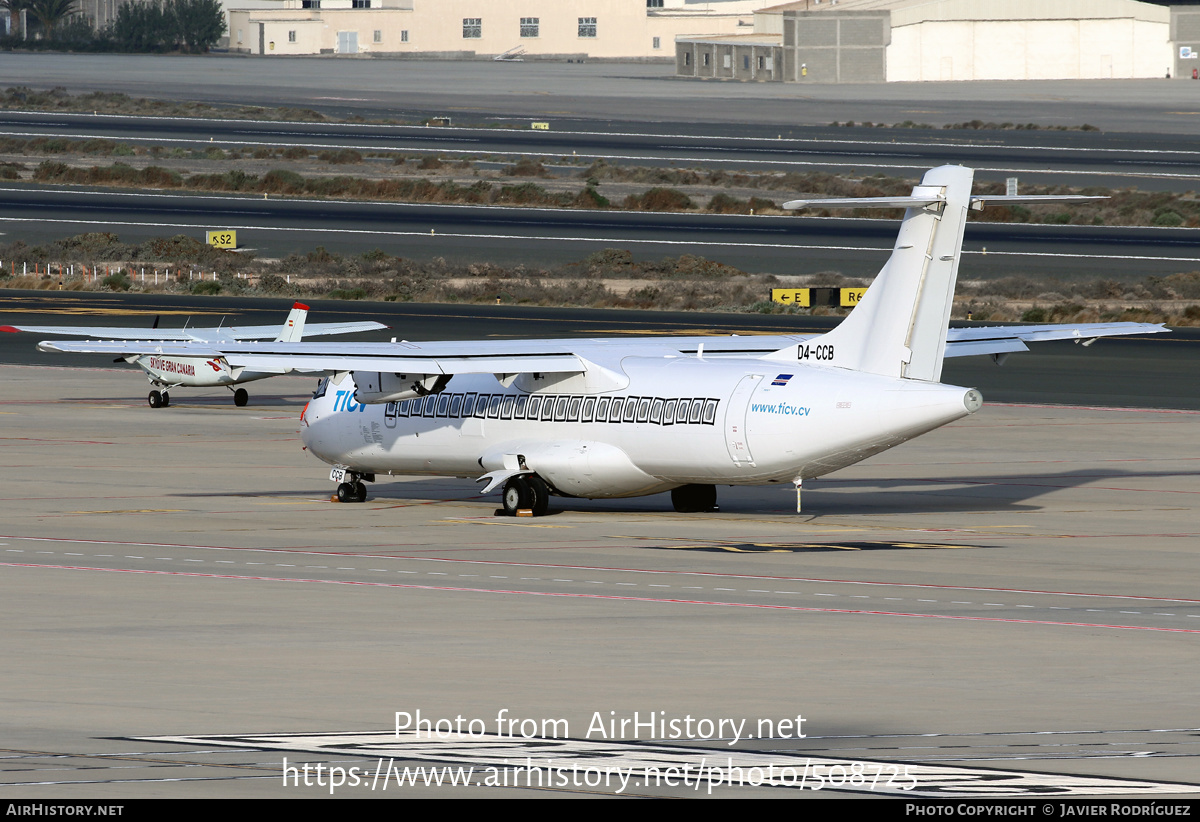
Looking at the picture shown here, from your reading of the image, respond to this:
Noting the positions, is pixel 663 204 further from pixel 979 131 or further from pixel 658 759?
pixel 658 759

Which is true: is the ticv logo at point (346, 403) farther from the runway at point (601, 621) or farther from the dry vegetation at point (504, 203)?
the dry vegetation at point (504, 203)

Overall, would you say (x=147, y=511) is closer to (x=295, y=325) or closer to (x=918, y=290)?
(x=918, y=290)

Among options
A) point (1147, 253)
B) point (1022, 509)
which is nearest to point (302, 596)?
point (1022, 509)

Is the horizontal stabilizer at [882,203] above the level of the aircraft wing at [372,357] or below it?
above

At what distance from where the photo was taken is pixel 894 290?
107 feet

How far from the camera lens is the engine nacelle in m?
36.2

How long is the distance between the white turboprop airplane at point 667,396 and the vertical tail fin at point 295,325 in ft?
39.1

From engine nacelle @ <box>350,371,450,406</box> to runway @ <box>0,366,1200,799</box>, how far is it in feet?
7.78

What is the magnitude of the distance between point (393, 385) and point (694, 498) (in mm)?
6323

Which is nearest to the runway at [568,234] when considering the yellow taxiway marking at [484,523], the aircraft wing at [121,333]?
the aircraft wing at [121,333]

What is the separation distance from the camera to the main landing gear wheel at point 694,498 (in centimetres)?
3725

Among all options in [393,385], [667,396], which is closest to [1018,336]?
[667,396]

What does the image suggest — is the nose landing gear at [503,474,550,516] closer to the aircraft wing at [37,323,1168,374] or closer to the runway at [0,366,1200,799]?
the runway at [0,366,1200,799]

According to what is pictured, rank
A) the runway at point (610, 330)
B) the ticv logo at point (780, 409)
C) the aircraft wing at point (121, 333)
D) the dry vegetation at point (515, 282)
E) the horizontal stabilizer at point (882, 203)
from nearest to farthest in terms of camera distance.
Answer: the horizontal stabilizer at point (882, 203)
the ticv logo at point (780, 409)
the aircraft wing at point (121, 333)
the runway at point (610, 330)
the dry vegetation at point (515, 282)
